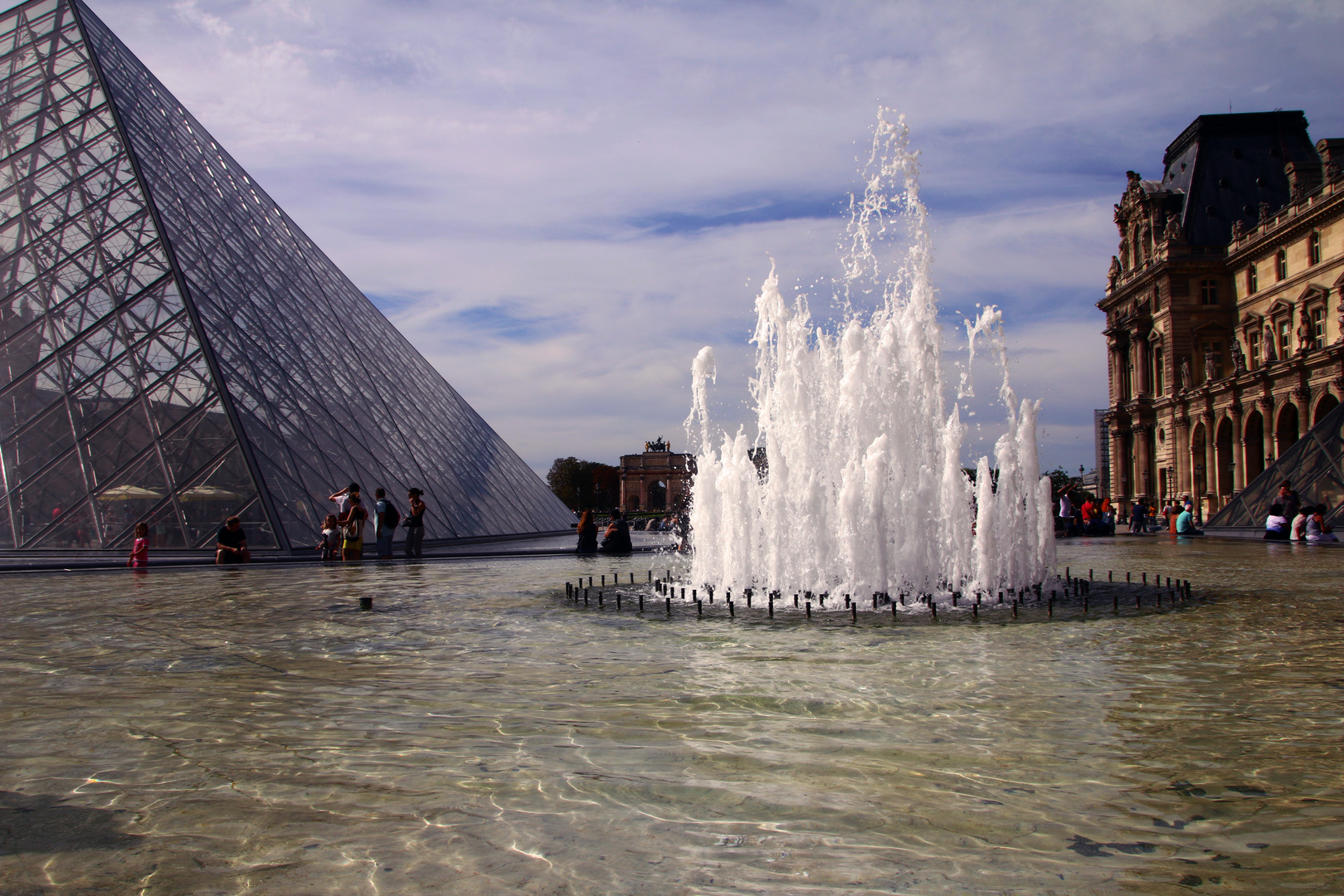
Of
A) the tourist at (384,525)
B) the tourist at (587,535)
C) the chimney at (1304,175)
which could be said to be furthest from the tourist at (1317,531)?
the chimney at (1304,175)

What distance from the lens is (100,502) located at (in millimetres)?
16344

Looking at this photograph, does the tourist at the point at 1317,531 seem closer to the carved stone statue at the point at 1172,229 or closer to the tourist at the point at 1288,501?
the tourist at the point at 1288,501

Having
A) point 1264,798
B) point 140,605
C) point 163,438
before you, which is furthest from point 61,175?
point 1264,798

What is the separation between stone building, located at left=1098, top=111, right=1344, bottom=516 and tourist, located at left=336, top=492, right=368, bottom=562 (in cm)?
3403

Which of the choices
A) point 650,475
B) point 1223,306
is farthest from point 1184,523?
point 650,475

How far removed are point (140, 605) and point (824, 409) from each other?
7.99 meters

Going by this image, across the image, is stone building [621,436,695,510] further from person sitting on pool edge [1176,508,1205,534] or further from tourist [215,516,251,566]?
tourist [215,516,251,566]

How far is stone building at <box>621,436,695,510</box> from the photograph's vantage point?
10906cm

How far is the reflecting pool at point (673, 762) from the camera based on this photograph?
2717mm

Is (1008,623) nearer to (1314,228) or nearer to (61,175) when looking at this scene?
(61,175)

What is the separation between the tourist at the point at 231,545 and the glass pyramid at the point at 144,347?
154 cm

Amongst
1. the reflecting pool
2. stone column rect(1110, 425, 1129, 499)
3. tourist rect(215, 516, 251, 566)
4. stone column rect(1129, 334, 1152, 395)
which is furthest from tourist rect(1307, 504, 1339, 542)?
stone column rect(1110, 425, 1129, 499)

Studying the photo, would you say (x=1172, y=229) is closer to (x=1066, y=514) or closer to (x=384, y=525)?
(x=1066, y=514)

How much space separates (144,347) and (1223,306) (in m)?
48.9
